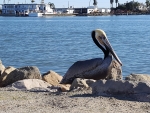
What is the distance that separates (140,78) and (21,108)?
4.86m

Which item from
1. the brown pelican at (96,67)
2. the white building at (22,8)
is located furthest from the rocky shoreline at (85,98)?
the white building at (22,8)

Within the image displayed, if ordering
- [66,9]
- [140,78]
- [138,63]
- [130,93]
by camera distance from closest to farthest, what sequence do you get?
[130,93] < [140,78] < [138,63] < [66,9]

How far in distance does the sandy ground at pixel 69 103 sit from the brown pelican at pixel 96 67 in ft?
6.50

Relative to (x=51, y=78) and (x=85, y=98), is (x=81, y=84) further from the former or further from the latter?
(x=51, y=78)

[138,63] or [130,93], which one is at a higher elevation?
[130,93]

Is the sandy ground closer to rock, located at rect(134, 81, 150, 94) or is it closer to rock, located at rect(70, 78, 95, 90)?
rock, located at rect(134, 81, 150, 94)

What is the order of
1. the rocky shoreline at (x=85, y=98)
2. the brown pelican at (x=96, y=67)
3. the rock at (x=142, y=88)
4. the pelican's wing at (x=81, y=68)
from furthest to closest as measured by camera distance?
the pelican's wing at (x=81, y=68) → the brown pelican at (x=96, y=67) → the rock at (x=142, y=88) → the rocky shoreline at (x=85, y=98)

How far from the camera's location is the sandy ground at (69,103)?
8484 millimetres

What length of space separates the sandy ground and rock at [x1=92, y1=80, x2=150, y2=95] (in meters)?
0.15

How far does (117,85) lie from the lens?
9820mm

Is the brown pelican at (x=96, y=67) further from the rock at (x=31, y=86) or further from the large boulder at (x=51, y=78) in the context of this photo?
the large boulder at (x=51, y=78)

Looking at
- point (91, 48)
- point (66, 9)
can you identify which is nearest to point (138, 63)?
point (91, 48)

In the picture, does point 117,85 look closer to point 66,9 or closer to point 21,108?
point 21,108

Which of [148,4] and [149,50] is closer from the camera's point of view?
[149,50]
